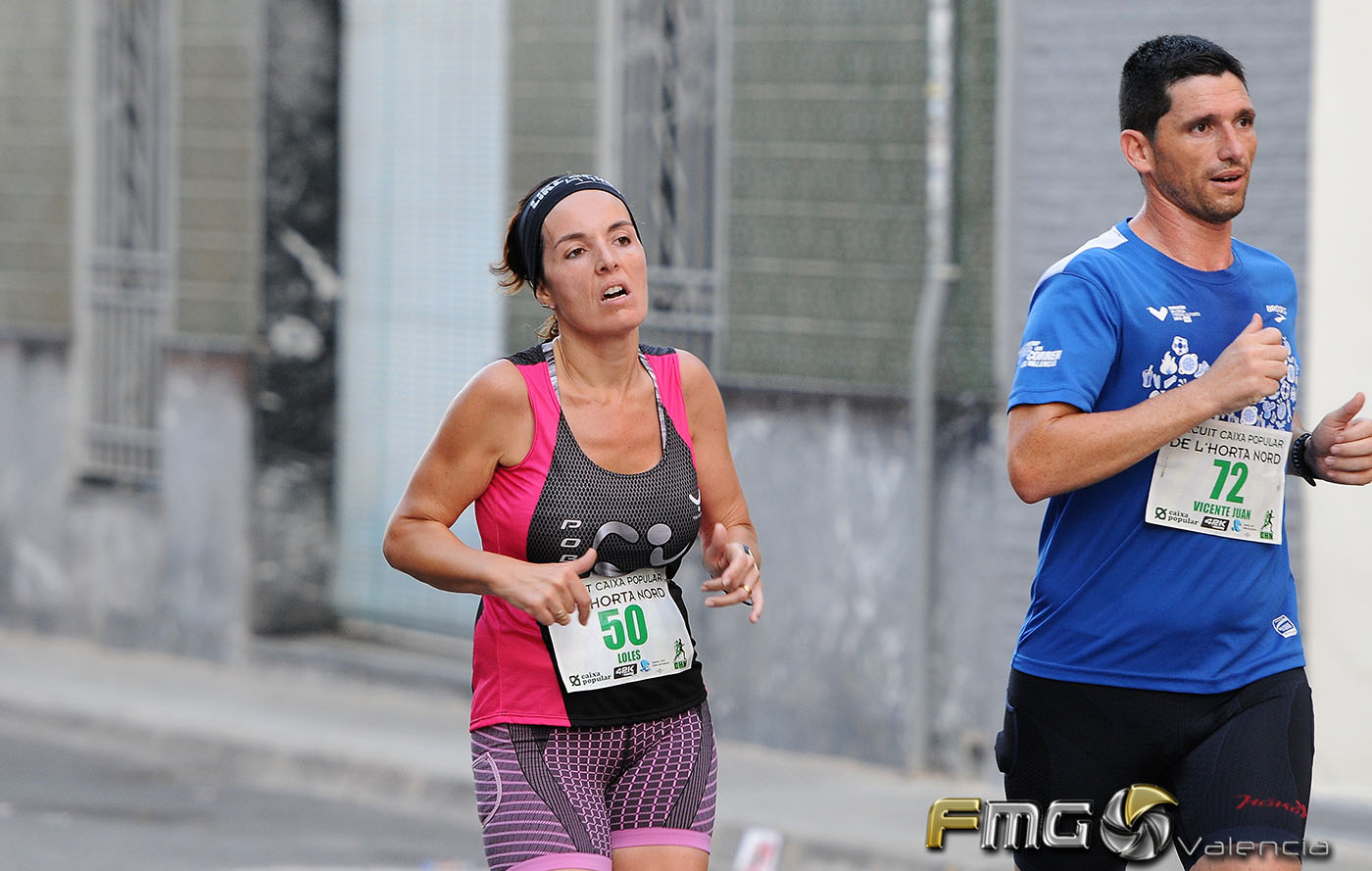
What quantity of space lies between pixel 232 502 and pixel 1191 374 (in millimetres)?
8136

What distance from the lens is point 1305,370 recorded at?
25.5ft

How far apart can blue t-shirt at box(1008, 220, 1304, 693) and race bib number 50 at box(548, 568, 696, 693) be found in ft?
2.37

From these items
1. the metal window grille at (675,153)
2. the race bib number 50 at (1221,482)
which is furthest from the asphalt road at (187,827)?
the race bib number 50 at (1221,482)

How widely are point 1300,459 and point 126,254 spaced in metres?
9.09

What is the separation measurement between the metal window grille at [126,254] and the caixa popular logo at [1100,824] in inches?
345

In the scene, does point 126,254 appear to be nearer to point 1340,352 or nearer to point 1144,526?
point 1340,352

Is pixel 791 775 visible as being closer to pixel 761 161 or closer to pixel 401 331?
pixel 761 161

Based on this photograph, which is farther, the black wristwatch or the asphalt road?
the asphalt road

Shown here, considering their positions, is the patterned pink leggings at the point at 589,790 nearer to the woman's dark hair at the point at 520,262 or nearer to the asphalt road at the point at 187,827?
the woman's dark hair at the point at 520,262

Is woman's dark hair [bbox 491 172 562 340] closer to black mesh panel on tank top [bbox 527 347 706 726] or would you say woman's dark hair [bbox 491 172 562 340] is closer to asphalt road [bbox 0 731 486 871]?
black mesh panel on tank top [bbox 527 347 706 726]

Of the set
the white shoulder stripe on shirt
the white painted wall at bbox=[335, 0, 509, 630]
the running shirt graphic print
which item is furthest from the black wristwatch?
the white painted wall at bbox=[335, 0, 509, 630]

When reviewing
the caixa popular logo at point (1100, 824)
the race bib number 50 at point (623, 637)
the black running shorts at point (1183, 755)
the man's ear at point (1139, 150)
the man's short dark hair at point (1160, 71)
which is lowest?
the caixa popular logo at point (1100, 824)

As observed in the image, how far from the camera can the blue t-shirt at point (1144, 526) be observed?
411cm

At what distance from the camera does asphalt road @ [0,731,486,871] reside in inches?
309
